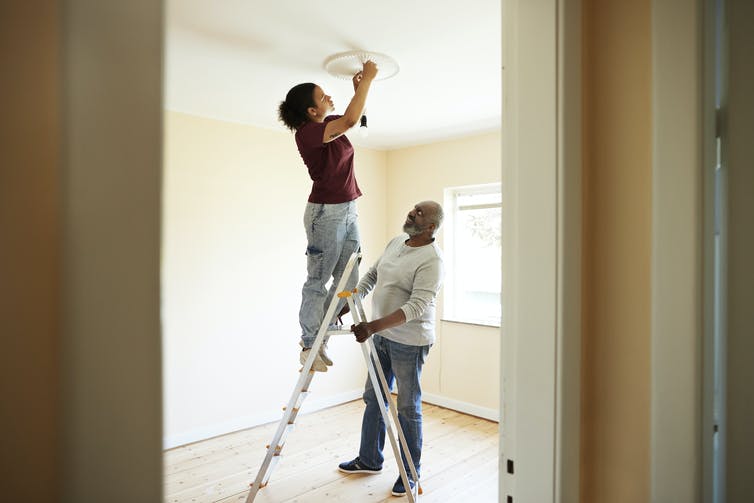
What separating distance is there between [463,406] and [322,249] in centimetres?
287

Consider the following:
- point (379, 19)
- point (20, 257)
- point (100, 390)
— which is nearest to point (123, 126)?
point (20, 257)

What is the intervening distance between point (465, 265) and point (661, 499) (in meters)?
3.64

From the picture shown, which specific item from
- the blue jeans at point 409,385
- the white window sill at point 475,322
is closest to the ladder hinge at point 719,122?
the blue jeans at point 409,385

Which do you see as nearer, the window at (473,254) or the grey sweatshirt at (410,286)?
the grey sweatshirt at (410,286)

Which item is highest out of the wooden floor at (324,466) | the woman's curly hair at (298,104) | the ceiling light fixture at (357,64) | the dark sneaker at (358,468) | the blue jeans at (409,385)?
the ceiling light fixture at (357,64)

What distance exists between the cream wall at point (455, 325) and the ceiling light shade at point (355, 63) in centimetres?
177

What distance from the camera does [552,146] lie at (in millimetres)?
969

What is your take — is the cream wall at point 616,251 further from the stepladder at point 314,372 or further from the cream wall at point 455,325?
the cream wall at point 455,325

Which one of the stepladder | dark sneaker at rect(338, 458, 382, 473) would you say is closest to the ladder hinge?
the stepladder

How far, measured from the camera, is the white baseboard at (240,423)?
350cm

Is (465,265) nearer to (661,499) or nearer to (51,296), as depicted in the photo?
(661,499)

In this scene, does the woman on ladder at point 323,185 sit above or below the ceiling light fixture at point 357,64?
below

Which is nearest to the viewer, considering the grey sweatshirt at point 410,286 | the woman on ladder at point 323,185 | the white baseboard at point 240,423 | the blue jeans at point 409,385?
the woman on ladder at point 323,185

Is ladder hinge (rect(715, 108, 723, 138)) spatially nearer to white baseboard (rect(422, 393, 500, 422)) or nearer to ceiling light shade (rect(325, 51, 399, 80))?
ceiling light shade (rect(325, 51, 399, 80))
